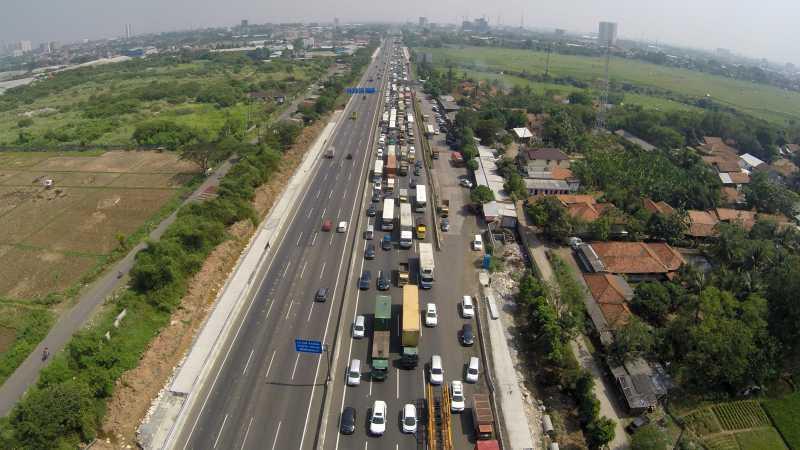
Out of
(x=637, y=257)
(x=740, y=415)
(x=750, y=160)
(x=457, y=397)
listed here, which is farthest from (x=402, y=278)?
(x=750, y=160)

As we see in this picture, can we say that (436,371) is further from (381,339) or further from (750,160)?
(750,160)

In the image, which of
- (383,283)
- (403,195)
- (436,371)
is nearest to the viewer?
(436,371)

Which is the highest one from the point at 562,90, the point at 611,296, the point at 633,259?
the point at 562,90

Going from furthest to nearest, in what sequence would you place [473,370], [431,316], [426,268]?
1. [426,268]
2. [431,316]
3. [473,370]

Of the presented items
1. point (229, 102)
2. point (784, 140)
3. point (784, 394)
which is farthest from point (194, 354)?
point (784, 140)

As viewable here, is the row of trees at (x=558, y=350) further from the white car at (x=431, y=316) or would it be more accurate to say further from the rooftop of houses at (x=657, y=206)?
the rooftop of houses at (x=657, y=206)

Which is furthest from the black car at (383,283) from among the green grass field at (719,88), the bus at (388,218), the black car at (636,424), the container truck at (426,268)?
the green grass field at (719,88)

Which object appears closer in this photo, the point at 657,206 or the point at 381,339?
the point at 381,339

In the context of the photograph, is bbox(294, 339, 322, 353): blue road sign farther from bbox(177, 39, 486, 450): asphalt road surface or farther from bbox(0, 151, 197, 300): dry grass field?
bbox(0, 151, 197, 300): dry grass field
